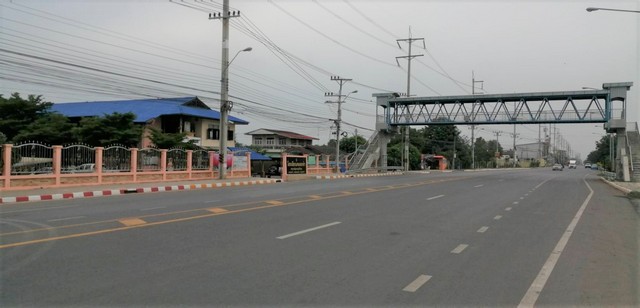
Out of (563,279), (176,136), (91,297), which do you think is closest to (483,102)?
(176,136)

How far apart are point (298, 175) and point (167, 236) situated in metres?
27.9

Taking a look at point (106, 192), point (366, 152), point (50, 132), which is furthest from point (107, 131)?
point (366, 152)

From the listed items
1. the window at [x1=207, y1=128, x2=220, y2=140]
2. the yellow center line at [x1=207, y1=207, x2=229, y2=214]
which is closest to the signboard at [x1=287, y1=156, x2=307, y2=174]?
the window at [x1=207, y1=128, x2=220, y2=140]

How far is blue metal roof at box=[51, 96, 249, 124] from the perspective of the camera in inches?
1740

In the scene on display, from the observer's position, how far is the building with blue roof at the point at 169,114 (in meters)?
44.1

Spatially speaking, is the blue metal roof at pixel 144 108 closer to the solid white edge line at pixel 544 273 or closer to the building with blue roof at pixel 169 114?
the building with blue roof at pixel 169 114

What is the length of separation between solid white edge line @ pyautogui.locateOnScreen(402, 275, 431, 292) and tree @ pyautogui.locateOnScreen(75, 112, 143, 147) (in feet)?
107

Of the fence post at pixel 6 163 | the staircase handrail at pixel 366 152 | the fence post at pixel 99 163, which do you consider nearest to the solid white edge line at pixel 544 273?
the fence post at pixel 6 163

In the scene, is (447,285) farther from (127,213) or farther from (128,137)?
(128,137)

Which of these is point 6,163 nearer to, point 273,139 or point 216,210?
point 216,210

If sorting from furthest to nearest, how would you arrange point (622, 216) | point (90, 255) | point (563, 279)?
1. point (622, 216)
2. point (90, 255)
3. point (563, 279)

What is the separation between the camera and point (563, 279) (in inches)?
255

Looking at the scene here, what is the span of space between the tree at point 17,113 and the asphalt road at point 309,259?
29.0 metres

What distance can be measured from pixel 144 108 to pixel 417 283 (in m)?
44.3
